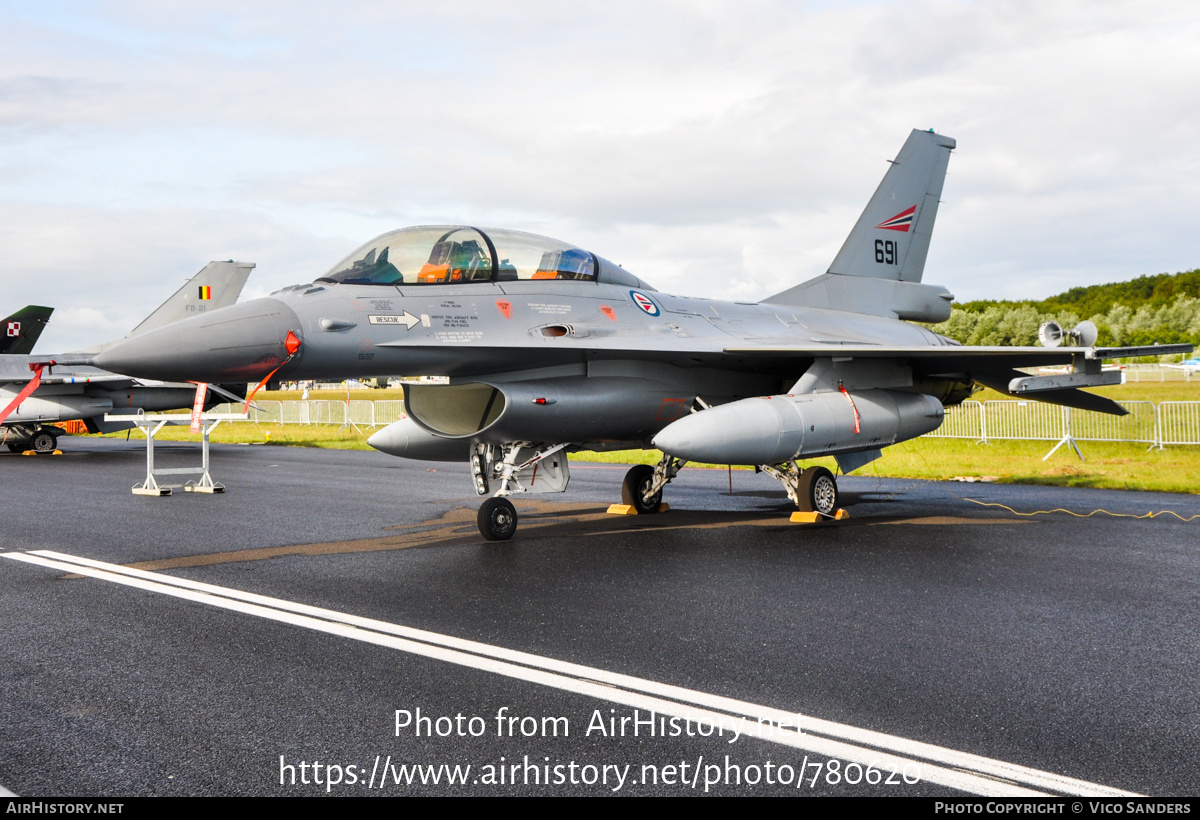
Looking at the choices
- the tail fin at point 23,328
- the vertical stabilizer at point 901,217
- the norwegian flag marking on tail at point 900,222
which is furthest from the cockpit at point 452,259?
the tail fin at point 23,328

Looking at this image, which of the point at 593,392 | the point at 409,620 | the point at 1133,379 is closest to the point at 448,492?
the point at 593,392

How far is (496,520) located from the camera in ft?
28.4

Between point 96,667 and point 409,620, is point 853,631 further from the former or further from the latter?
point 96,667

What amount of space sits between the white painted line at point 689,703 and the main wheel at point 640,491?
557 cm

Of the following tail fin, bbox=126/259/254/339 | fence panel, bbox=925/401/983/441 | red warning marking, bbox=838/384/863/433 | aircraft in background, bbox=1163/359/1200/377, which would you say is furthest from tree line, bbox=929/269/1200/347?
red warning marking, bbox=838/384/863/433

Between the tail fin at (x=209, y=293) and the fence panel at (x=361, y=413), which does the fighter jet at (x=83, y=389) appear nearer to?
the tail fin at (x=209, y=293)

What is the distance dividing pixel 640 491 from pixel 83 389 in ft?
64.8

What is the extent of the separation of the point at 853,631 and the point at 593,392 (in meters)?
4.42

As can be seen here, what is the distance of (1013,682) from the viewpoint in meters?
4.14

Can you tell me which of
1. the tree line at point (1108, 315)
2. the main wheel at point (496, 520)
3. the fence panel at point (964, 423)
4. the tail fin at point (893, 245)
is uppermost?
the tree line at point (1108, 315)

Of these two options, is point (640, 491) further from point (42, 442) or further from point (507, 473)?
point (42, 442)

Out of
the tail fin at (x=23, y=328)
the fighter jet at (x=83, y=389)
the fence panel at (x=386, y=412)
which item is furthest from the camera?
the fence panel at (x=386, y=412)

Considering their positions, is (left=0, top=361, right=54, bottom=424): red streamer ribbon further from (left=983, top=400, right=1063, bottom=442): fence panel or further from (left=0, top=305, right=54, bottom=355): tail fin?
(left=983, top=400, right=1063, bottom=442): fence panel

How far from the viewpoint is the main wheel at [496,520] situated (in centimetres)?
863
